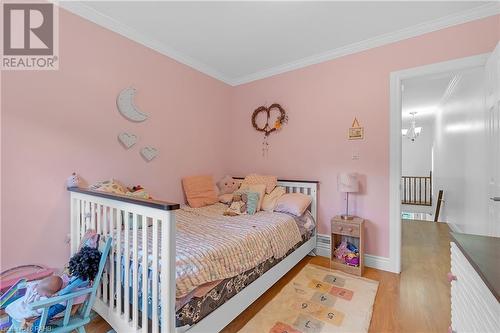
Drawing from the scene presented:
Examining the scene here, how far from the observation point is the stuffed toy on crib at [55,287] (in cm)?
122

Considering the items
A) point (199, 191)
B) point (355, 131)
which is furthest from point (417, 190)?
point (199, 191)

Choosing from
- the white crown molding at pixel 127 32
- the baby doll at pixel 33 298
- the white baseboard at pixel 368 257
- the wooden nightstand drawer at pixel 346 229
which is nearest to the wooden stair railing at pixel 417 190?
the white baseboard at pixel 368 257

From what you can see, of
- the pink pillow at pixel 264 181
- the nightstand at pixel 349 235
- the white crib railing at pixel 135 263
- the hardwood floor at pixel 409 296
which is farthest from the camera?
the pink pillow at pixel 264 181

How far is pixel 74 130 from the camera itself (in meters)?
2.03

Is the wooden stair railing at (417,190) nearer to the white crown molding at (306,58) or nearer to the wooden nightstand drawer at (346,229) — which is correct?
the wooden nightstand drawer at (346,229)

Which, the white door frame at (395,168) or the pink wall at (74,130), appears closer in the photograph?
the pink wall at (74,130)

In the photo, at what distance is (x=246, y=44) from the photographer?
2689 mm

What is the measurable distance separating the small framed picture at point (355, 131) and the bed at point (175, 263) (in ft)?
4.65

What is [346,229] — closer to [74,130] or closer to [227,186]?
[227,186]

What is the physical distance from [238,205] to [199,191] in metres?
0.66

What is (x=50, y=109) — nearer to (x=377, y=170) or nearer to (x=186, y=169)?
(x=186, y=169)

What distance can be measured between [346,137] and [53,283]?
9.77 feet

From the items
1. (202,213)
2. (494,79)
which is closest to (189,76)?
(202,213)

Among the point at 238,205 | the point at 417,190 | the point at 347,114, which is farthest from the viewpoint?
the point at 417,190
